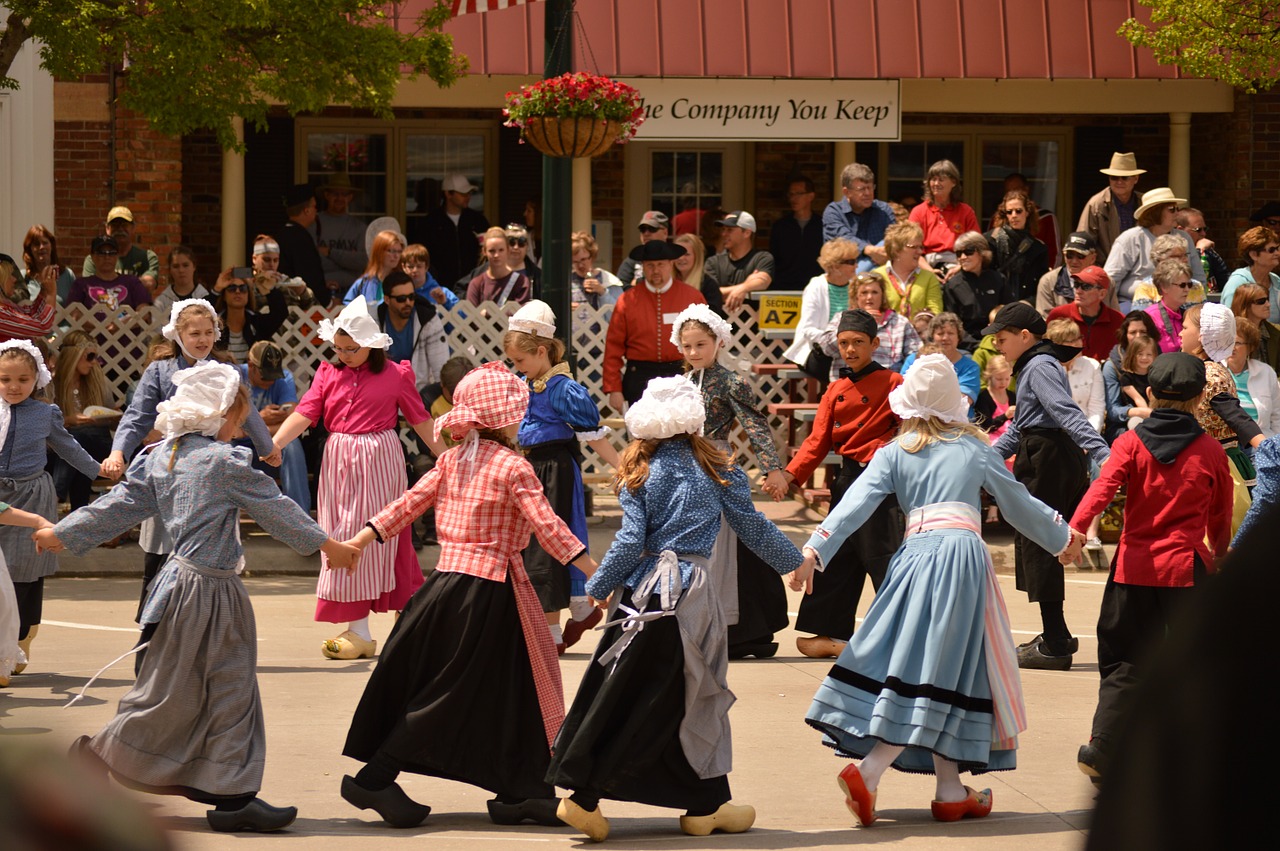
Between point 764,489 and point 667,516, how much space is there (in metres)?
2.77

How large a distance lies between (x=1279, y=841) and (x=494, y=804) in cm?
511

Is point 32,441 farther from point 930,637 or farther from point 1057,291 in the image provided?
point 1057,291

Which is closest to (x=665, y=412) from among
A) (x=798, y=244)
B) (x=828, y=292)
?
(x=828, y=292)

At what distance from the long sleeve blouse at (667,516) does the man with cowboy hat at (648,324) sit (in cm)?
507

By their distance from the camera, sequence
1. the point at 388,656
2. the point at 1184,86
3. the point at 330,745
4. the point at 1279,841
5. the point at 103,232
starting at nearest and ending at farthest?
Answer: the point at 1279,841
the point at 388,656
the point at 330,745
the point at 103,232
the point at 1184,86

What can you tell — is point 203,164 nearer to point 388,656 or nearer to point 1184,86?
point 1184,86

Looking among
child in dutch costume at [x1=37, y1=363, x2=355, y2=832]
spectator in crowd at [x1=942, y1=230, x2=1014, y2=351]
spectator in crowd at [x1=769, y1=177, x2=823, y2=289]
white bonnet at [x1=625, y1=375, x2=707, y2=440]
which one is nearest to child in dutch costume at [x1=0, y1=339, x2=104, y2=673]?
child in dutch costume at [x1=37, y1=363, x2=355, y2=832]

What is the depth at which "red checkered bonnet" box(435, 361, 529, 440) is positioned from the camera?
19.2 ft

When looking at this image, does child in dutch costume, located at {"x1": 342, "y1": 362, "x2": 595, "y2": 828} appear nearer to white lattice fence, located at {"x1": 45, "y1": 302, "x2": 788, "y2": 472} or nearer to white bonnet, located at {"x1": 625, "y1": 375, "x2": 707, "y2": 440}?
white bonnet, located at {"x1": 625, "y1": 375, "x2": 707, "y2": 440}

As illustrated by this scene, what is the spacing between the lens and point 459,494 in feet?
18.8

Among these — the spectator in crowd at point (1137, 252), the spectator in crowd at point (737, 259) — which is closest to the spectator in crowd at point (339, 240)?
the spectator in crowd at point (737, 259)

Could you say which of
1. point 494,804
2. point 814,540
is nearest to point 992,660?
point 814,540

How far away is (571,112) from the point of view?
10.5 meters

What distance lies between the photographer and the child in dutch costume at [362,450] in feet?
27.2
